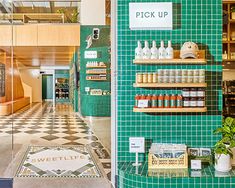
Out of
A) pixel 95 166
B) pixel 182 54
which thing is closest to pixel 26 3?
pixel 95 166

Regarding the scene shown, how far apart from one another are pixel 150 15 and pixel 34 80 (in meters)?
19.3

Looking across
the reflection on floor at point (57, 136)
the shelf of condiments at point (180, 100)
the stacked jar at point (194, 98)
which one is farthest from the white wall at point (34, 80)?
the stacked jar at point (194, 98)

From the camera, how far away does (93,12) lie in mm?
10992

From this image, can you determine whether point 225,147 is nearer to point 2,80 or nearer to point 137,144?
point 137,144

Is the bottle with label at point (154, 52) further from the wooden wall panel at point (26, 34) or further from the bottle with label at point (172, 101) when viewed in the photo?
the wooden wall panel at point (26, 34)

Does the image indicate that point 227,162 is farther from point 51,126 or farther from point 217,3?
point 51,126

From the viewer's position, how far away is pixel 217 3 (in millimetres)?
3590

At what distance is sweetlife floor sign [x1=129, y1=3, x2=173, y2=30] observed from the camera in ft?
11.3

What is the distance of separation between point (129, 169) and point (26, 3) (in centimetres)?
1015

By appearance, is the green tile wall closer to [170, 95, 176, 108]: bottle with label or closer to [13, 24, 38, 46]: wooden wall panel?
[170, 95, 176, 108]: bottle with label

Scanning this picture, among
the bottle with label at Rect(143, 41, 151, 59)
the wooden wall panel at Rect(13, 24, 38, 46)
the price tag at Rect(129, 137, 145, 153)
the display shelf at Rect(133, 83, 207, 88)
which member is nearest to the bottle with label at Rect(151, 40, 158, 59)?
the bottle with label at Rect(143, 41, 151, 59)

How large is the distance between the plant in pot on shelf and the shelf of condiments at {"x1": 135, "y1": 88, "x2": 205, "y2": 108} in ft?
1.08

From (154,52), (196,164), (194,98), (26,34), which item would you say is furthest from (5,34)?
(196,164)

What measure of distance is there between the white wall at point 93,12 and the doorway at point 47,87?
1288 cm
